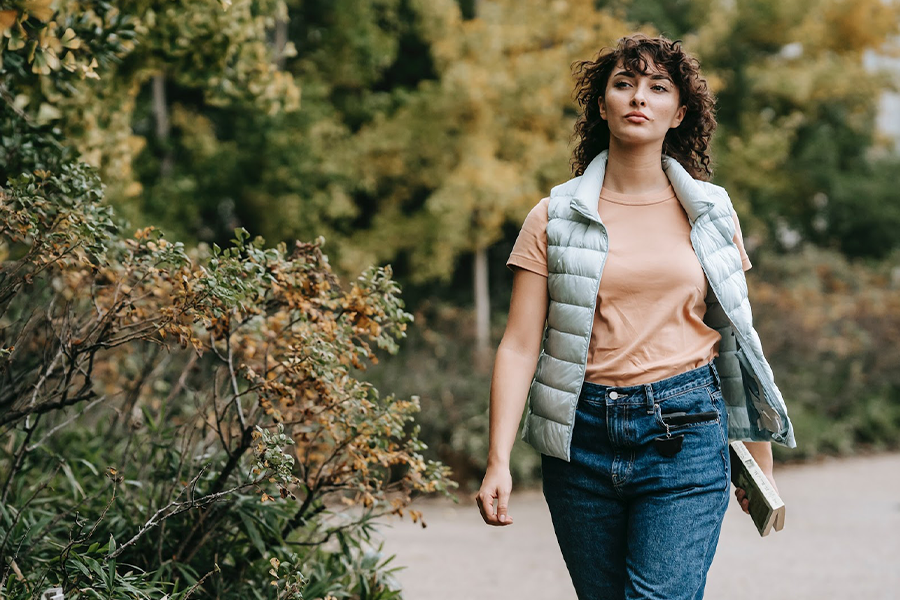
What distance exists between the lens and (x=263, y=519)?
3.39m

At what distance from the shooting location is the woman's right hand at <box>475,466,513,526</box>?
7.68 feet

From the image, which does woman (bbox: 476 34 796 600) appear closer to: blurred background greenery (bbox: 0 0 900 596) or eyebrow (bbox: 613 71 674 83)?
eyebrow (bbox: 613 71 674 83)

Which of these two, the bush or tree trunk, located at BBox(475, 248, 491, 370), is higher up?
the bush

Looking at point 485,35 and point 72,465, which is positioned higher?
point 485,35

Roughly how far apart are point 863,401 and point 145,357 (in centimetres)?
908

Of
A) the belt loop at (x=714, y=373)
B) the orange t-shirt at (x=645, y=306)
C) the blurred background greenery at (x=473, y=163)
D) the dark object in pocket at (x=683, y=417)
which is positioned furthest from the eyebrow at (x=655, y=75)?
the blurred background greenery at (x=473, y=163)

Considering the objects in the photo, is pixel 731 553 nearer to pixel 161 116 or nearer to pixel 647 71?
pixel 647 71

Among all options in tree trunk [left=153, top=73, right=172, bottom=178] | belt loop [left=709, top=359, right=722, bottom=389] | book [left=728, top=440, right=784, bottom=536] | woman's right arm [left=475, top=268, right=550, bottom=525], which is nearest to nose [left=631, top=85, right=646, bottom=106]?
woman's right arm [left=475, top=268, right=550, bottom=525]

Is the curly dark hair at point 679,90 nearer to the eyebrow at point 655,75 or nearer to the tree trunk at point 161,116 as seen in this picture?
the eyebrow at point 655,75

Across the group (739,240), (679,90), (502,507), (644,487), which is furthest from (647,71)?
(502,507)

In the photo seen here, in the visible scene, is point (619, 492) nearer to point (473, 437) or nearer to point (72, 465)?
point (72, 465)

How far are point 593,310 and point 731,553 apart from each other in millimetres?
4203

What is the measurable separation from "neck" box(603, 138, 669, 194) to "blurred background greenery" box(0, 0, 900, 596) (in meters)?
4.31

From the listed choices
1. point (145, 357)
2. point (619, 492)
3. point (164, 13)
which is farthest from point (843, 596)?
point (164, 13)
